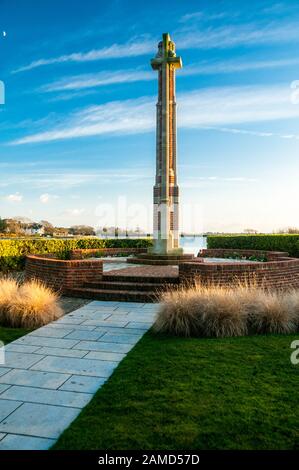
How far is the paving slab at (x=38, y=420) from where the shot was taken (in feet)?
10.9

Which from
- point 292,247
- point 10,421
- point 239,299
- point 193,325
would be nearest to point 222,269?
point 239,299

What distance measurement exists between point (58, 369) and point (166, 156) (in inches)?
509

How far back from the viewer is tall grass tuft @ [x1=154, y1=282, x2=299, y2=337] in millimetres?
6445

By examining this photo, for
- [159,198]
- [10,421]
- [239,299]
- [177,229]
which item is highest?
[159,198]

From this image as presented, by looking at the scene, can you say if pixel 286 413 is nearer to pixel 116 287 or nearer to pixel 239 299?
pixel 239 299

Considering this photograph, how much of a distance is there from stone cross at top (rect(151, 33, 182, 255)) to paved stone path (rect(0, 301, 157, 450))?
893 cm

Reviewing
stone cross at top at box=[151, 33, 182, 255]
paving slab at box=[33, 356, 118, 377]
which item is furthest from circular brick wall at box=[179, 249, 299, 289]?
stone cross at top at box=[151, 33, 182, 255]

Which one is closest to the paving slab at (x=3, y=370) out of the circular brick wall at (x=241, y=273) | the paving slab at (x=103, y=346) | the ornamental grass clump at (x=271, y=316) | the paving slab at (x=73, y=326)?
the paving slab at (x=103, y=346)

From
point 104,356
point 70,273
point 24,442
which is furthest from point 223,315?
point 70,273

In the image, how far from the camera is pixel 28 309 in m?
7.13

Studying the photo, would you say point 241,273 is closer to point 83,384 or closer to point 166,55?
point 83,384

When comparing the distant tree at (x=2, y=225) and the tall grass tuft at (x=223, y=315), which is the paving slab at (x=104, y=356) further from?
the distant tree at (x=2, y=225)

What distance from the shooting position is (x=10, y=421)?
3502 millimetres

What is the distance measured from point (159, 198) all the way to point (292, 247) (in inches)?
341
